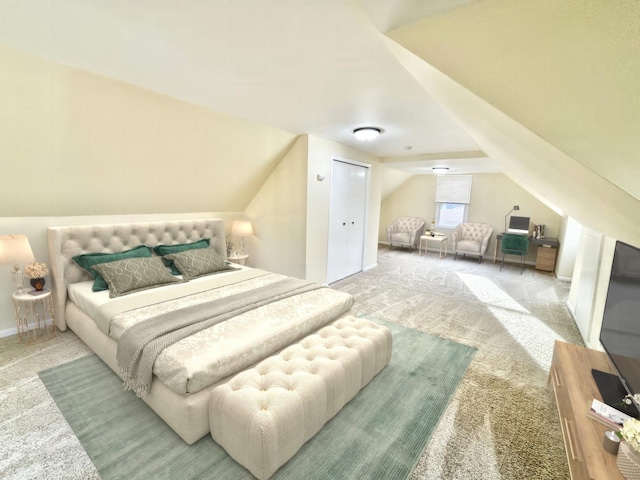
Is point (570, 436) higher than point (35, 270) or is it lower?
lower

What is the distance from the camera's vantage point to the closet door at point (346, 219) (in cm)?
451

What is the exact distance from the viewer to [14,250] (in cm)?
233

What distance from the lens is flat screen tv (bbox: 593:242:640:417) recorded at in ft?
4.59

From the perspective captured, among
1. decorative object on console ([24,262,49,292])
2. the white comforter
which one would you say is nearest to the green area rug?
the white comforter

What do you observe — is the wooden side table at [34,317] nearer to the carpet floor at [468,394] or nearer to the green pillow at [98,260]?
the carpet floor at [468,394]

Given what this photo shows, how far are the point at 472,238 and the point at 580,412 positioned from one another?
5957 millimetres

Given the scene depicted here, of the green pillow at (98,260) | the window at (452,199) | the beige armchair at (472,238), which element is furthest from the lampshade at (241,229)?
the window at (452,199)

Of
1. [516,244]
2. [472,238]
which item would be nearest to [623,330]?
[516,244]

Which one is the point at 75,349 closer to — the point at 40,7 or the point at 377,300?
the point at 40,7

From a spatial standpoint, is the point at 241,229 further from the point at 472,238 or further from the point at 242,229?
the point at 472,238

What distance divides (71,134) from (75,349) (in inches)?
73.0

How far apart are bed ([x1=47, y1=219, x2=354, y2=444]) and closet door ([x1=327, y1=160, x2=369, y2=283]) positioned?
1646mm

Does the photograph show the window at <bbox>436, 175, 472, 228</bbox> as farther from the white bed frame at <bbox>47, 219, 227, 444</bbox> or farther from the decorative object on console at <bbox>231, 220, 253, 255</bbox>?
the white bed frame at <bbox>47, 219, 227, 444</bbox>

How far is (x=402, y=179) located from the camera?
782 centimetres
